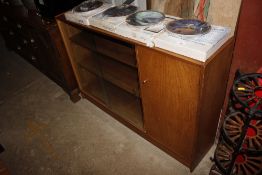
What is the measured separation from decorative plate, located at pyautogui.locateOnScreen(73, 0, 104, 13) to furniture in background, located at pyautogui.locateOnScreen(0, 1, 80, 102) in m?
0.38

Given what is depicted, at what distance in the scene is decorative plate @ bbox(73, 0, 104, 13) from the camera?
1.98 m

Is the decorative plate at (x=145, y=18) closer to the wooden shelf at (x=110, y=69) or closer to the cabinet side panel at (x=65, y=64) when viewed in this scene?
the wooden shelf at (x=110, y=69)

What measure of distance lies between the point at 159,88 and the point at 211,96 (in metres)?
0.35

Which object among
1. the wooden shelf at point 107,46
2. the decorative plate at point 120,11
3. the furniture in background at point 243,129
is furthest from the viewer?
the wooden shelf at point 107,46

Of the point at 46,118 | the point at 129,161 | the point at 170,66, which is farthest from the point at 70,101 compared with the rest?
the point at 170,66

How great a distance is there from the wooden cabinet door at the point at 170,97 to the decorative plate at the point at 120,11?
430 mm

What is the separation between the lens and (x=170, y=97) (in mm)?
1584

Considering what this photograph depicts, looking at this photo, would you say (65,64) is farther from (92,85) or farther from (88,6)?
(88,6)

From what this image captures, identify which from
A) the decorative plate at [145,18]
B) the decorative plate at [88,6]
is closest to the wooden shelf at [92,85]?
the decorative plate at [88,6]

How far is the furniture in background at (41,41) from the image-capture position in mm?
2336

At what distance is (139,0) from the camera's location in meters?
2.10

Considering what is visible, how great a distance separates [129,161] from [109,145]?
27cm

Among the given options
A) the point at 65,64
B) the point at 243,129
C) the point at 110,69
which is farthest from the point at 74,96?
the point at 243,129

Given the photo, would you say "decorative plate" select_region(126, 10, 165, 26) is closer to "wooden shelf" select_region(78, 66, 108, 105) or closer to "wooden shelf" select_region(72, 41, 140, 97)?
"wooden shelf" select_region(72, 41, 140, 97)
